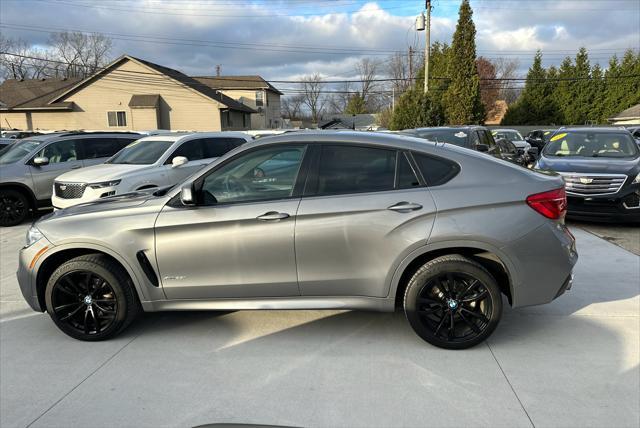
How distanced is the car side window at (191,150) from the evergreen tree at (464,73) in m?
23.1

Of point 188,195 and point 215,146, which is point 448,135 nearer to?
point 215,146

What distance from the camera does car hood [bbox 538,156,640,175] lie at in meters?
7.98

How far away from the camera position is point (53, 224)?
12.8 ft

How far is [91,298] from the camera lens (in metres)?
3.91

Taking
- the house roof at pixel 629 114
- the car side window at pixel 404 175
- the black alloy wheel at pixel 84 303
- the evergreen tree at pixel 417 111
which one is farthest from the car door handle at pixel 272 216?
the house roof at pixel 629 114

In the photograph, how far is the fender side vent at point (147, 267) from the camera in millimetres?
3766

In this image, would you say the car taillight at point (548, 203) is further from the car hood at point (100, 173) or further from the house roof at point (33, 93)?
the house roof at point (33, 93)

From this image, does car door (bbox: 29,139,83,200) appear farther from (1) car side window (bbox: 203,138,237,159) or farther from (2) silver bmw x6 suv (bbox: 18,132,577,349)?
(2) silver bmw x6 suv (bbox: 18,132,577,349)


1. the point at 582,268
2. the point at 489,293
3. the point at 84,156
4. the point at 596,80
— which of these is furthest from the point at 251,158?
the point at 596,80

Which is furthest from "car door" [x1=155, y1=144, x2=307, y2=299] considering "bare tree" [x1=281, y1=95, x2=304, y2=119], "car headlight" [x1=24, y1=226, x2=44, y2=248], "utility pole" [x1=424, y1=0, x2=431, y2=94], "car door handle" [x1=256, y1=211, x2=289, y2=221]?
"bare tree" [x1=281, y1=95, x2=304, y2=119]

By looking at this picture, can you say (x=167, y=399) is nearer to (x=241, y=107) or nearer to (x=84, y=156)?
(x=84, y=156)

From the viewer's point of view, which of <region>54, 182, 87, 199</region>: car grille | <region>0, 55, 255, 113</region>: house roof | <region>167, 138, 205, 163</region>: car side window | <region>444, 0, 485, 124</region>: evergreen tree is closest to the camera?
<region>54, 182, 87, 199</region>: car grille

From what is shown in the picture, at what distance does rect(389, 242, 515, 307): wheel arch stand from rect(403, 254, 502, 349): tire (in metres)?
0.07

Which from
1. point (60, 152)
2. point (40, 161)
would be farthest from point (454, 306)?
point (60, 152)
